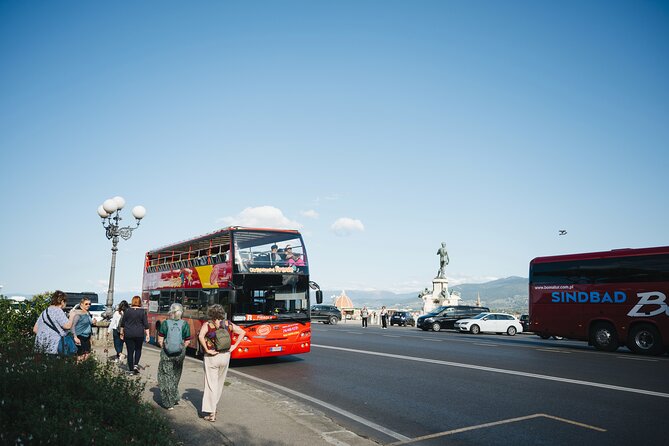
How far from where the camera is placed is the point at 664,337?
17578mm

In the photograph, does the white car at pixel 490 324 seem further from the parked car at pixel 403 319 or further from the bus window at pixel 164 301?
the bus window at pixel 164 301

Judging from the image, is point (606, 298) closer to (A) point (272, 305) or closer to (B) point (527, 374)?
(B) point (527, 374)

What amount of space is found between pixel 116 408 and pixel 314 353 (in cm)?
1174

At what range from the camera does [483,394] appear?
389 inches

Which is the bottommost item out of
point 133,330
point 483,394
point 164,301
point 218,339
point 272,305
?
point 483,394

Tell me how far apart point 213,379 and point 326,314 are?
1559 inches

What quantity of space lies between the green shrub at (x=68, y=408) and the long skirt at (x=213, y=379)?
924 mm

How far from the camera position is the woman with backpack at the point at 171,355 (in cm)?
825

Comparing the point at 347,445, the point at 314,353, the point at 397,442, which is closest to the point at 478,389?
the point at 397,442

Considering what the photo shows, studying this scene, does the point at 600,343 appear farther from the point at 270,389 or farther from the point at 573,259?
the point at 270,389

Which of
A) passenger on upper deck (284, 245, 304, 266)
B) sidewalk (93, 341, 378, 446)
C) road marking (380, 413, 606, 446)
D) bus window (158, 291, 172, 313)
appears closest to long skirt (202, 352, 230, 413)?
sidewalk (93, 341, 378, 446)

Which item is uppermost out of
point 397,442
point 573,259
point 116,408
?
point 573,259

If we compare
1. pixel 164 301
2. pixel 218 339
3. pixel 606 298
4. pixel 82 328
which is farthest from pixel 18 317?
pixel 606 298

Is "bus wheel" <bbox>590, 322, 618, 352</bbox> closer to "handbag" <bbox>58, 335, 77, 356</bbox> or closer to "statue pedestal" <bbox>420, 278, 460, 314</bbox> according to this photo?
"handbag" <bbox>58, 335, 77, 356</bbox>
